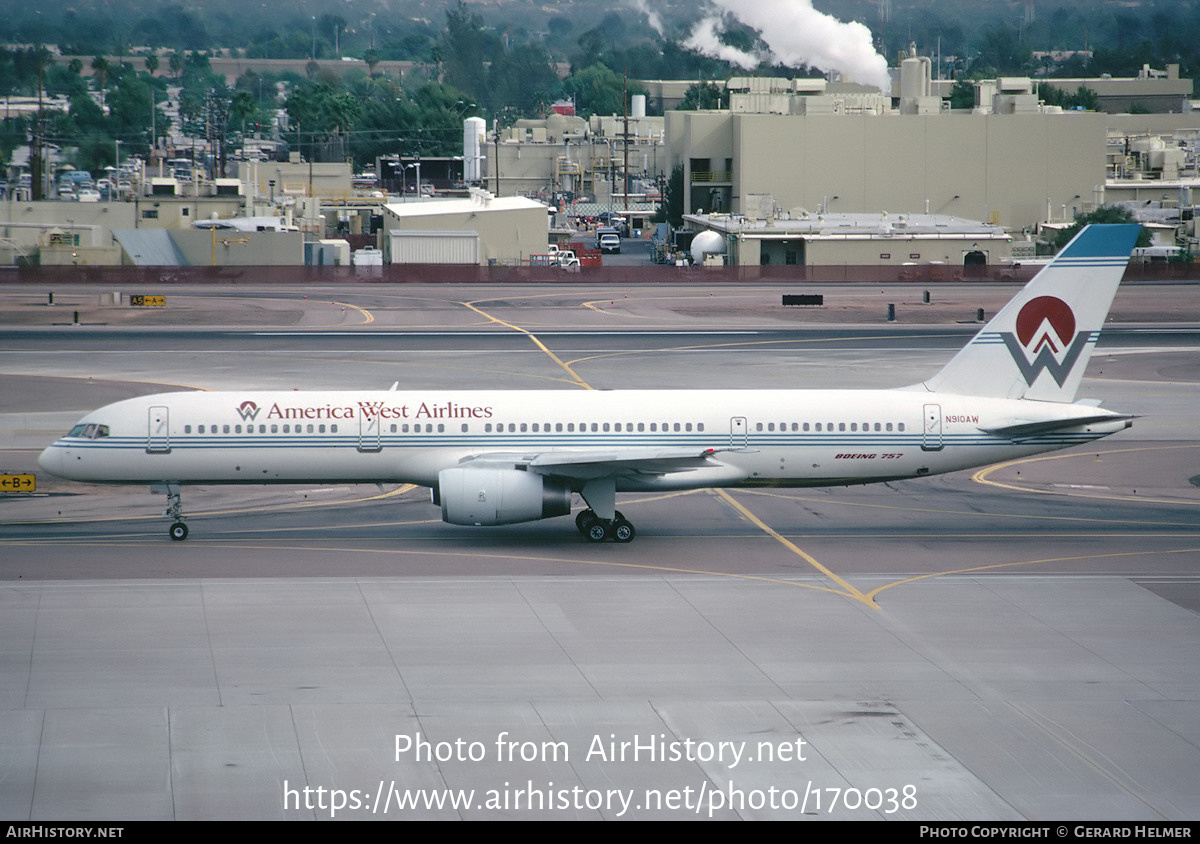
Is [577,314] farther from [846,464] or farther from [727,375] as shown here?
[846,464]

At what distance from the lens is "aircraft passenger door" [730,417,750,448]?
37.2 m

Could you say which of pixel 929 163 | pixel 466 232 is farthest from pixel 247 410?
pixel 929 163

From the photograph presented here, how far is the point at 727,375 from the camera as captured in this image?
64375 millimetres

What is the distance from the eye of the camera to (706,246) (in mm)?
120500

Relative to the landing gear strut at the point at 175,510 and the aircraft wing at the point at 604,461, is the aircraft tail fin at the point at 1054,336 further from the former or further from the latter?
the landing gear strut at the point at 175,510

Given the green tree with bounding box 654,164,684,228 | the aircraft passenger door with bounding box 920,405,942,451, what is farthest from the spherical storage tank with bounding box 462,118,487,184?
the aircraft passenger door with bounding box 920,405,942,451

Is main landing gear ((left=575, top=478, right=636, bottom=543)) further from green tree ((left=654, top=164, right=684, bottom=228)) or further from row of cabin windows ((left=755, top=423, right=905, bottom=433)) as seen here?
green tree ((left=654, top=164, right=684, bottom=228))

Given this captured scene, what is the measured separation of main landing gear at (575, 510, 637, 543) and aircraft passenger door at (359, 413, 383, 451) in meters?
6.10

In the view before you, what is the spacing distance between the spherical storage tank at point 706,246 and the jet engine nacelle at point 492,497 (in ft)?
286

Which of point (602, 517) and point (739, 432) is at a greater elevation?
point (739, 432)

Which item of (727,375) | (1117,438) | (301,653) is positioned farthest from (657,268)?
(301,653)

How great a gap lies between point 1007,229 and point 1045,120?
35.9 feet

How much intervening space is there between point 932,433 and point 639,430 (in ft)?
27.3

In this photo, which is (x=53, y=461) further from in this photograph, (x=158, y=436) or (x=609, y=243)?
(x=609, y=243)
